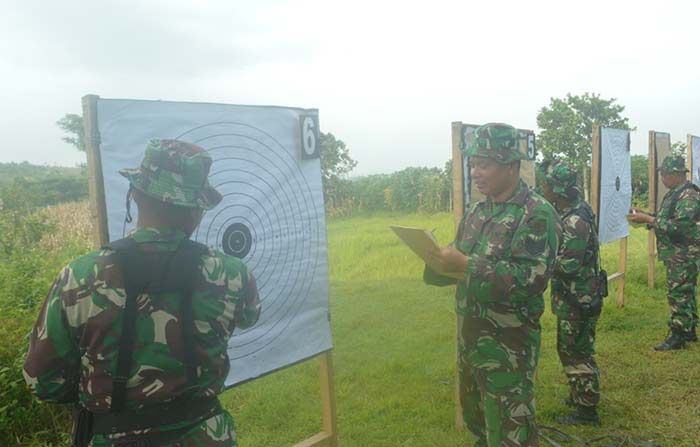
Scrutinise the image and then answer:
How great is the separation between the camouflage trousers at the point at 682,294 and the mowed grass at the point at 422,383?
272 millimetres

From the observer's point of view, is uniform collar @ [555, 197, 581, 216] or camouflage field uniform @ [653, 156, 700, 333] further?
camouflage field uniform @ [653, 156, 700, 333]

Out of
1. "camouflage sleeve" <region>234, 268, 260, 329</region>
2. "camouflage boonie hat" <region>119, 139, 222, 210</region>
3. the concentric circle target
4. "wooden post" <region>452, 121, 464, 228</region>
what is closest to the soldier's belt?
"camouflage sleeve" <region>234, 268, 260, 329</region>

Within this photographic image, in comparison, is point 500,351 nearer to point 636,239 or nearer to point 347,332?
point 347,332

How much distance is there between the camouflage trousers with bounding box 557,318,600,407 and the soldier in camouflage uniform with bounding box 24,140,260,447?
2839 millimetres

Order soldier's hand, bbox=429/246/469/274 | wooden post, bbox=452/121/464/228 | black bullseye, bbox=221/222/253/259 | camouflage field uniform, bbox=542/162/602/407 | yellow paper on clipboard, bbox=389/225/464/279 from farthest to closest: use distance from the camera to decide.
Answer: camouflage field uniform, bbox=542/162/602/407, wooden post, bbox=452/121/464/228, black bullseye, bbox=221/222/253/259, soldier's hand, bbox=429/246/469/274, yellow paper on clipboard, bbox=389/225/464/279

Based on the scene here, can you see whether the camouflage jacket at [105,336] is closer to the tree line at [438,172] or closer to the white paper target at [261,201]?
the white paper target at [261,201]

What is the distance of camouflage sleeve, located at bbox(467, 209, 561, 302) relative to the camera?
2.41 m

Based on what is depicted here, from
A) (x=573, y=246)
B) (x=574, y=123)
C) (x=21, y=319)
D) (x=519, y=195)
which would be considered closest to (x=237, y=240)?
(x=519, y=195)

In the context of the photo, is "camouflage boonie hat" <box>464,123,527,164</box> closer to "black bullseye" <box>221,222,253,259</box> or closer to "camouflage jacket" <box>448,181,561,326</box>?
"camouflage jacket" <box>448,181,561,326</box>

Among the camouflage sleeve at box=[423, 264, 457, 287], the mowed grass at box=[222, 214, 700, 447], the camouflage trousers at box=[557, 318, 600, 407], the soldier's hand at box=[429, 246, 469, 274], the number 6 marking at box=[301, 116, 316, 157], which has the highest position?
the number 6 marking at box=[301, 116, 316, 157]

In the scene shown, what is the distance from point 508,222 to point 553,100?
1771 cm

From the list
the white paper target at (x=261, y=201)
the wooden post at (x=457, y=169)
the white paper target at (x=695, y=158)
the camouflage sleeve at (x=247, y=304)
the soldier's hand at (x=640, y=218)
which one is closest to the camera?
the camouflage sleeve at (x=247, y=304)

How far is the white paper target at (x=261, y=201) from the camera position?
214 cm

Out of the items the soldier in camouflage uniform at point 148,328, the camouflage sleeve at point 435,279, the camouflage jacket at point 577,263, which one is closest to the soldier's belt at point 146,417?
the soldier in camouflage uniform at point 148,328
